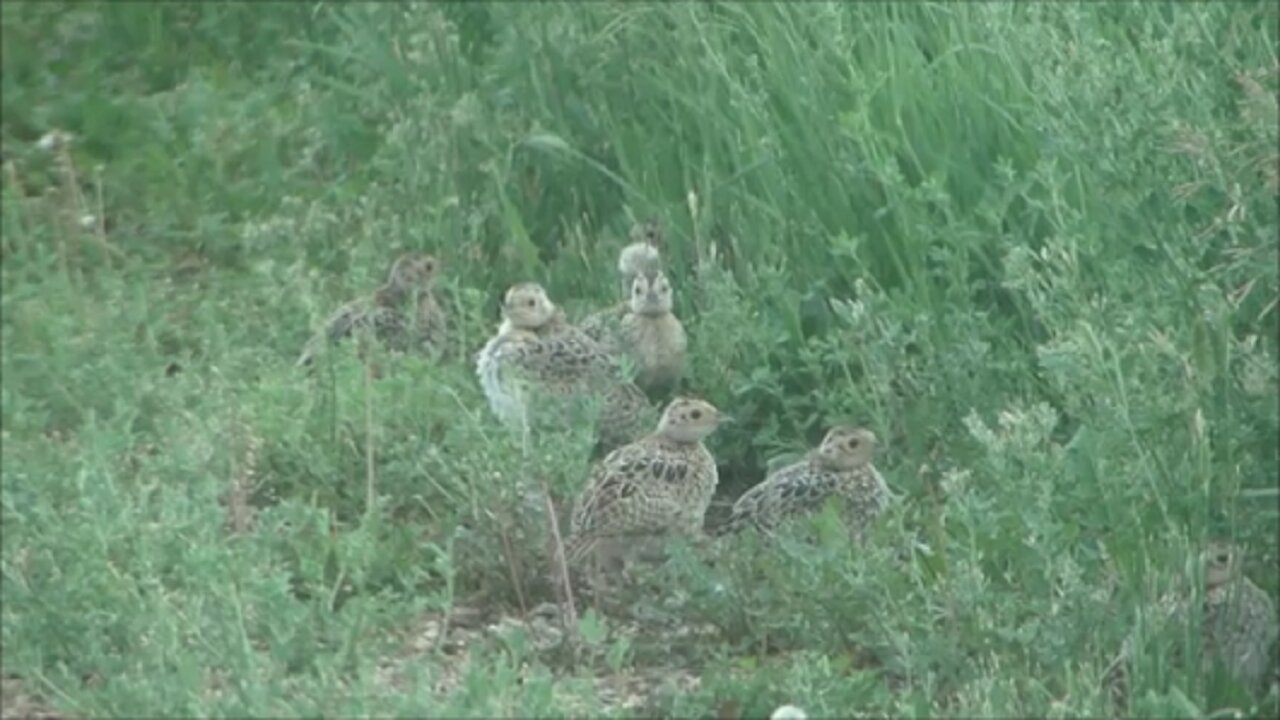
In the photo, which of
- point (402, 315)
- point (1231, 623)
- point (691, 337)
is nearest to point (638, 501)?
point (691, 337)

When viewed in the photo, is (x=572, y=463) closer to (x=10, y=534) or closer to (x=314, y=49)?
(x=10, y=534)

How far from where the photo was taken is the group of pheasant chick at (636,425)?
20.7 feet

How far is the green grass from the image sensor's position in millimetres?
6316

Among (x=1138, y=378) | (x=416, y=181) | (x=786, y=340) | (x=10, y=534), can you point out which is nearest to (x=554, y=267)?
(x=416, y=181)

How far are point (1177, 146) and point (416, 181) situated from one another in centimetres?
444

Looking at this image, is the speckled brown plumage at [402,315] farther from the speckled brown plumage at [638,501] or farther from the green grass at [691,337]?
the speckled brown plumage at [638,501]

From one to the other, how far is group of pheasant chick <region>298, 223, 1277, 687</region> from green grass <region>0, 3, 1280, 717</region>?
0.34 ft

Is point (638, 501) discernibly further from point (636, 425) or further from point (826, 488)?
point (636, 425)

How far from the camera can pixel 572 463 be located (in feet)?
23.9

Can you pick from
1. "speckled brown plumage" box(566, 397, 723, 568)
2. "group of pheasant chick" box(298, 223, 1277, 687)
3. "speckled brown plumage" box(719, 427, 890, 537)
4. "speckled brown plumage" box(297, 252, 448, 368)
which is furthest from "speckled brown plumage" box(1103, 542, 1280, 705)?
"speckled brown plumage" box(297, 252, 448, 368)

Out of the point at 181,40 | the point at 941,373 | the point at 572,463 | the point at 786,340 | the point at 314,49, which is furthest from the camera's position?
the point at 181,40

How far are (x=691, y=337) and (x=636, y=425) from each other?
518 millimetres

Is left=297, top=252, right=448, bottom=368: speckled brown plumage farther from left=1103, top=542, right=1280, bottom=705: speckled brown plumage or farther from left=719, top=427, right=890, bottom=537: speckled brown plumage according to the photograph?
left=1103, top=542, right=1280, bottom=705: speckled brown plumage

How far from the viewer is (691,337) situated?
8898mm
